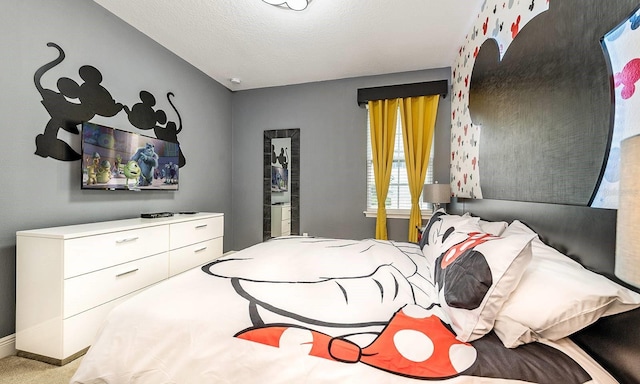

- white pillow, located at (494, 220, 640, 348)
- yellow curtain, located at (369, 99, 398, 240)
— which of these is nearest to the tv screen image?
yellow curtain, located at (369, 99, 398, 240)

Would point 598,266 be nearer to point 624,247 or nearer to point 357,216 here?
point 624,247

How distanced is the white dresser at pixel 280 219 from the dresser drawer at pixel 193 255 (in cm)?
97

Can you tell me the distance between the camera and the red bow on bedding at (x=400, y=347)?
0.77 m

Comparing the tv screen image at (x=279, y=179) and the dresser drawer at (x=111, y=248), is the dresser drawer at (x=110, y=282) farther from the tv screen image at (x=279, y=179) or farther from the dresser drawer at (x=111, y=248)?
the tv screen image at (x=279, y=179)

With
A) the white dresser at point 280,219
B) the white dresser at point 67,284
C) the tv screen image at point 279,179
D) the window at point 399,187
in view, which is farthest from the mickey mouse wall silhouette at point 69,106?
the window at point 399,187

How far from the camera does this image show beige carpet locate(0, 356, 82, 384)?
151 cm

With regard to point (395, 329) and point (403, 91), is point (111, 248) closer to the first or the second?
point (395, 329)

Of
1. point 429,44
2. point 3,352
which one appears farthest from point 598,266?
point 3,352

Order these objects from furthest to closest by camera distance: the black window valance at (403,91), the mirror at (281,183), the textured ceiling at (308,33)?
the mirror at (281,183) < the black window valance at (403,91) < the textured ceiling at (308,33)

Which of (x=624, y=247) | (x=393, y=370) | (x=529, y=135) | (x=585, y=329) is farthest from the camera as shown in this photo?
(x=529, y=135)

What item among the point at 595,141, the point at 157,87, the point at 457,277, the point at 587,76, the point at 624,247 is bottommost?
the point at 457,277

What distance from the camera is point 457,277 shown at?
39.0 inches

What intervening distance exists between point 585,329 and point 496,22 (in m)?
2.07

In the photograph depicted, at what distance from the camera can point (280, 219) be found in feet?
13.1
